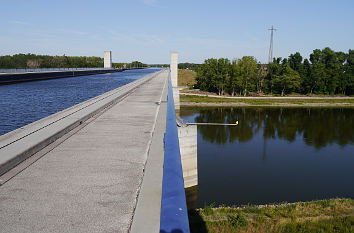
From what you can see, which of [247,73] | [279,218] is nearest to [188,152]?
[279,218]

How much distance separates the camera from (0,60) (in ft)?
417

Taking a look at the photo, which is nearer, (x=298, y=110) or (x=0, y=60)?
(x=298, y=110)

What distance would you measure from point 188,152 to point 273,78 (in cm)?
7781

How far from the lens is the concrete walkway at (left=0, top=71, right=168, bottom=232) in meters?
5.08

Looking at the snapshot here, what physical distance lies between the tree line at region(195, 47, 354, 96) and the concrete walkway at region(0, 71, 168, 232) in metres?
82.4

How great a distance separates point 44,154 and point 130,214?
494 cm

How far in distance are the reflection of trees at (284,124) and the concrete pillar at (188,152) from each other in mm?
14814

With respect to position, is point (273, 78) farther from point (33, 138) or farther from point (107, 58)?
point (107, 58)

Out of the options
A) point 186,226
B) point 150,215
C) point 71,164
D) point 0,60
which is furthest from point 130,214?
point 0,60

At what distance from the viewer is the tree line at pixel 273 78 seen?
89.9 metres

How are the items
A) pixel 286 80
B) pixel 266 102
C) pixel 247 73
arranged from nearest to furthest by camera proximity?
1. pixel 266 102
2. pixel 286 80
3. pixel 247 73

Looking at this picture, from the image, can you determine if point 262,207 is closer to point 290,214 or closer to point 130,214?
point 290,214

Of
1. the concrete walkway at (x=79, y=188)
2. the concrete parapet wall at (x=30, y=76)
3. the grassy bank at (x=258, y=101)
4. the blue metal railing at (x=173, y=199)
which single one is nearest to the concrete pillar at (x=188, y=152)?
the concrete walkway at (x=79, y=188)

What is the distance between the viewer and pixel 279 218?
51.9 feet
